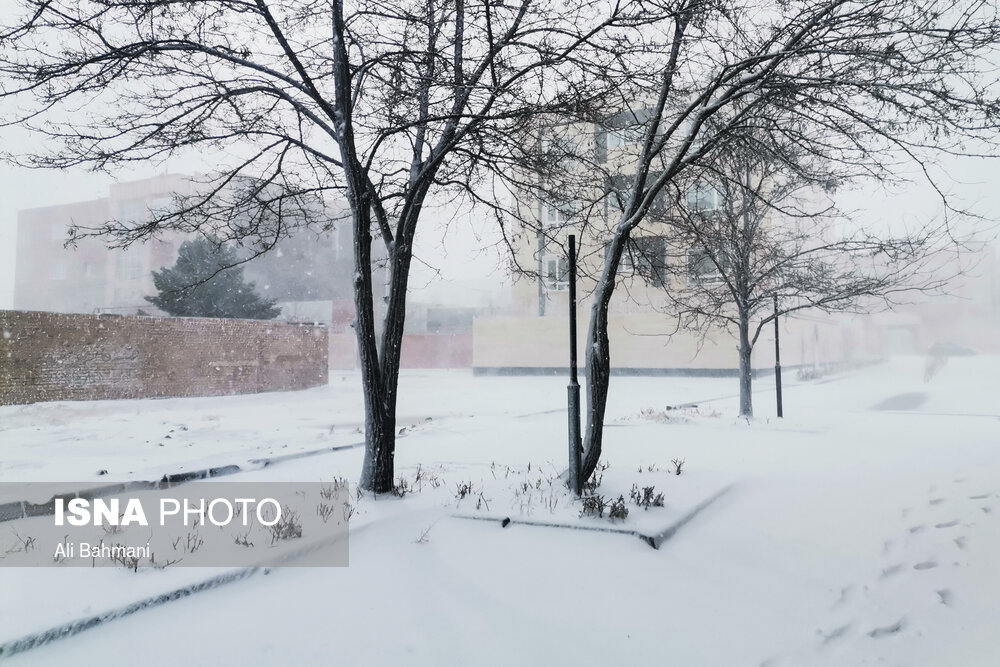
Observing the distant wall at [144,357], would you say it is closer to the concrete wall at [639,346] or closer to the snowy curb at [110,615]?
the concrete wall at [639,346]

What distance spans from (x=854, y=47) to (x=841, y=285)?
7478 millimetres

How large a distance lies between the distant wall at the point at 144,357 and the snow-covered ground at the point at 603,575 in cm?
762

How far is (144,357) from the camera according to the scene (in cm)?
1853

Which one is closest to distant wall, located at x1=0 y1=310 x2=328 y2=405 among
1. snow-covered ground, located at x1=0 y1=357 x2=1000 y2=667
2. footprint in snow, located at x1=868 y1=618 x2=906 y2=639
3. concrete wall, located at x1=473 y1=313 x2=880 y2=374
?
snow-covered ground, located at x1=0 y1=357 x2=1000 y2=667

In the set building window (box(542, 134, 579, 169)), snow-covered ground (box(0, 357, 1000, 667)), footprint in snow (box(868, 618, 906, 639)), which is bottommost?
footprint in snow (box(868, 618, 906, 639))

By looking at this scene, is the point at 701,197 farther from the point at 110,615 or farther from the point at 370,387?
the point at 110,615

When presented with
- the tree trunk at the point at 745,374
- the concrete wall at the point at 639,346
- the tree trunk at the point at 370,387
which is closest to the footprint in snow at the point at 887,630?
the tree trunk at the point at 370,387

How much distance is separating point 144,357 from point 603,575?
17.7 metres

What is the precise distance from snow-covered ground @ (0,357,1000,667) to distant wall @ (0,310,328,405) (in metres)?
7.62

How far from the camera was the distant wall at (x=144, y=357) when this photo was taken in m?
15.9

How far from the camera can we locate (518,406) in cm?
1795

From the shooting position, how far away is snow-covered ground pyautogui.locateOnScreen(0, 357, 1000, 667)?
3479 mm

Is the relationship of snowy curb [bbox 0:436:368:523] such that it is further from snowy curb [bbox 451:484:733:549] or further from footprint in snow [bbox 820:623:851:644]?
footprint in snow [bbox 820:623:851:644]

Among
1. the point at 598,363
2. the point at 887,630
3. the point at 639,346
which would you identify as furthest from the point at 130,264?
the point at 887,630
